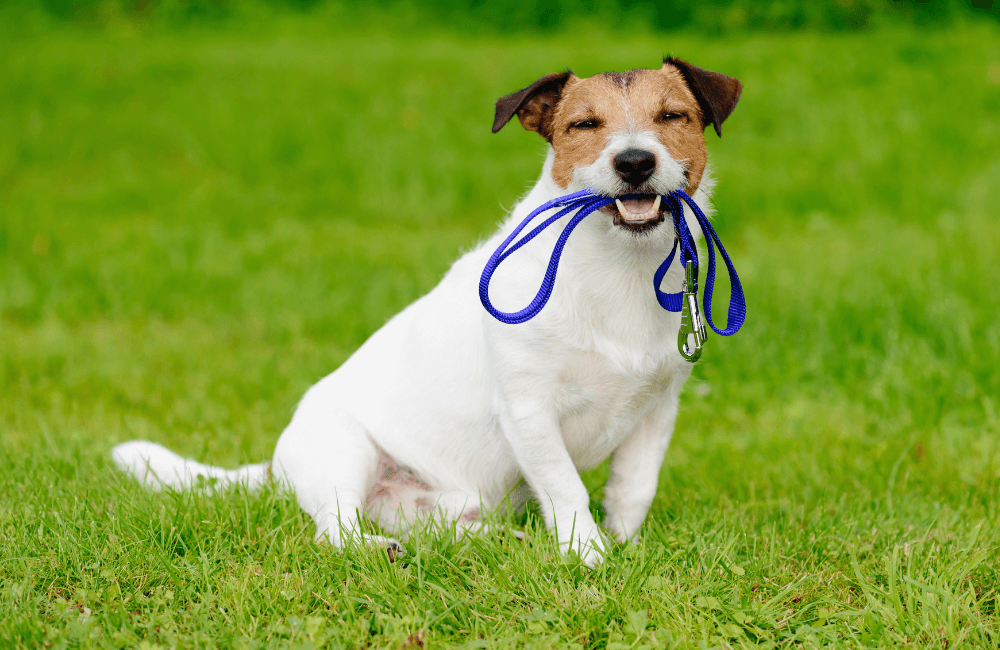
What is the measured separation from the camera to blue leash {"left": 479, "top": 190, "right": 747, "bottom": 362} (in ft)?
9.41

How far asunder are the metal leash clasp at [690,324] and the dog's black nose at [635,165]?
0.34m

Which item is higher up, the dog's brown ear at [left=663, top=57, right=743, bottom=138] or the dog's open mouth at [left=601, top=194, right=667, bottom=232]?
the dog's brown ear at [left=663, top=57, right=743, bottom=138]

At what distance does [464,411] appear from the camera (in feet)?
11.1

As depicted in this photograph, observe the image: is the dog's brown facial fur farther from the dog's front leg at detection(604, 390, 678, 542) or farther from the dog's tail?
the dog's tail

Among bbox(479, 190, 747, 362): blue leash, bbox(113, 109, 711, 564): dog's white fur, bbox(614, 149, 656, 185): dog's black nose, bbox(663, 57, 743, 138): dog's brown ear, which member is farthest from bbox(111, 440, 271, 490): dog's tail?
bbox(663, 57, 743, 138): dog's brown ear

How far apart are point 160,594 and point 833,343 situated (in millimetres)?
4514

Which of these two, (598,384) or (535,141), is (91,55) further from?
(598,384)

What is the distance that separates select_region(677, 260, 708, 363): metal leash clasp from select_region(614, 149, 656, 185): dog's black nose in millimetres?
336

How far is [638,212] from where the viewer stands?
9.63ft

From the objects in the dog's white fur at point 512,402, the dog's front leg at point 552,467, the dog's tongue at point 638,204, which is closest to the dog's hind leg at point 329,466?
the dog's white fur at point 512,402

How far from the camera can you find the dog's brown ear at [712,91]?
123 inches

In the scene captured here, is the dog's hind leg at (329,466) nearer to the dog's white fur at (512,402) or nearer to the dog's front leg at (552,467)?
the dog's white fur at (512,402)

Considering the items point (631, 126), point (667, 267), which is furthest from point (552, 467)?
point (631, 126)

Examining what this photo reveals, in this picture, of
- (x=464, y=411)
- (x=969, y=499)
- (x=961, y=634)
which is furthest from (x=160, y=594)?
(x=969, y=499)
